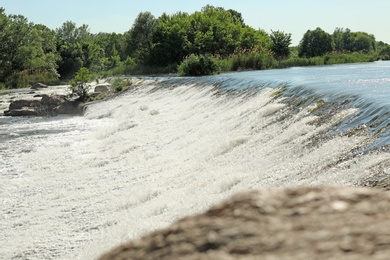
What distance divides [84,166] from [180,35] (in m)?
47.1

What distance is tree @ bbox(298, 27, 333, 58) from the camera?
228 feet

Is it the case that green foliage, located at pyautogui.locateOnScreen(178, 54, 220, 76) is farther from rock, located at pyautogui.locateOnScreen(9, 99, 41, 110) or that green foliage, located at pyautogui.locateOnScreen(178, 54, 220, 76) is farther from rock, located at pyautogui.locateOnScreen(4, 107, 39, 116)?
rock, located at pyautogui.locateOnScreen(4, 107, 39, 116)

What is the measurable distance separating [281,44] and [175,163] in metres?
47.9

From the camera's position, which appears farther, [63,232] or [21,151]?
[21,151]

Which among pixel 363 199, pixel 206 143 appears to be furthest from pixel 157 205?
pixel 363 199

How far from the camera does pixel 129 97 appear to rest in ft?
85.9

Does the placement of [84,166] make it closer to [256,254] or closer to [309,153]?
[309,153]

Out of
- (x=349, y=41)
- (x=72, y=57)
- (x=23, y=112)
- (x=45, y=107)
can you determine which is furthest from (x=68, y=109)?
(x=349, y=41)

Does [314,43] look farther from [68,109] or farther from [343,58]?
[68,109]

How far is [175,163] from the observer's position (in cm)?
1094

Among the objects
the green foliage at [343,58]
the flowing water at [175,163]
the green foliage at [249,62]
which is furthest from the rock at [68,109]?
the green foliage at [343,58]

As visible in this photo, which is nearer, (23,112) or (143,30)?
(23,112)

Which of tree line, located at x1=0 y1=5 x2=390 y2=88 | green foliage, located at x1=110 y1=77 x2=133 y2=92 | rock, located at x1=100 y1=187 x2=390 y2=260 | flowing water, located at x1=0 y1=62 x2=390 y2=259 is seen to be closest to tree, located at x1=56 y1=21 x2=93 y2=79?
tree line, located at x1=0 y1=5 x2=390 y2=88

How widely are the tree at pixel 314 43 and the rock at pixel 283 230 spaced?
70.3 meters
